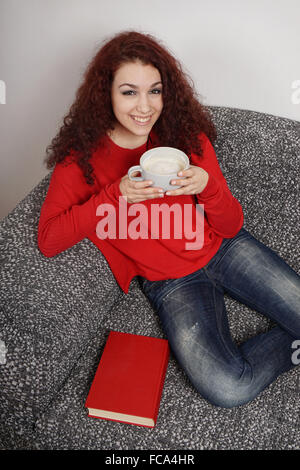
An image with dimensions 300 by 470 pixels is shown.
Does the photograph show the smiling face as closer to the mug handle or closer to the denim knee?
the mug handle

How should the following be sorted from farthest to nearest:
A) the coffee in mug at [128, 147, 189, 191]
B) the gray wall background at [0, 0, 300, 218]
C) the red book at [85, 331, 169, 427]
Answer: the gray wall background at [0, 0, 300, 218], the red book at [85, 331, 169, 427], the coffee in mug at [128, 147, 189, 191]

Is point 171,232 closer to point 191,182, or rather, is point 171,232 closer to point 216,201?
point 216,201

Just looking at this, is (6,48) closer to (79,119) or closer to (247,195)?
(79,119)

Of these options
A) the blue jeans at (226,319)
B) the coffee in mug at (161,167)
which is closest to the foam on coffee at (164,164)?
the coffee in mug at (161,167)

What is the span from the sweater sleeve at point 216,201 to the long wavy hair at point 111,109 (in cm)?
4

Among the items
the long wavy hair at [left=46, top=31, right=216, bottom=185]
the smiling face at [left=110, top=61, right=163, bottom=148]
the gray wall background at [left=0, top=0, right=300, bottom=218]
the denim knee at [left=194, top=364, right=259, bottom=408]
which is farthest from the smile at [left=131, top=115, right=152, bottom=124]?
the denim knee at [left=194, top=364, right=259, bottom=408]

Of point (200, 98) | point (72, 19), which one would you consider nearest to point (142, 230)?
point (200, 98)

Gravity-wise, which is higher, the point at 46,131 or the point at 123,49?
the point at 123,49

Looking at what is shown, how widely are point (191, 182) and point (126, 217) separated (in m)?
0.31

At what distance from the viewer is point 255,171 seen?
1.38m

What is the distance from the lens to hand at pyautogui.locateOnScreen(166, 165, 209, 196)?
959 millimetres

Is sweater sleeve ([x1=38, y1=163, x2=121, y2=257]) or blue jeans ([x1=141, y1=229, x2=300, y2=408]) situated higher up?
sweater sleeve ([x1=38, y1=163, x2=121, y2=257])

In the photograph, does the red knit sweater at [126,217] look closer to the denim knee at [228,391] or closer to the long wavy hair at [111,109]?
the long wavy hair at [111,109]

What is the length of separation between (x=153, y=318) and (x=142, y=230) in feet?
0.90
